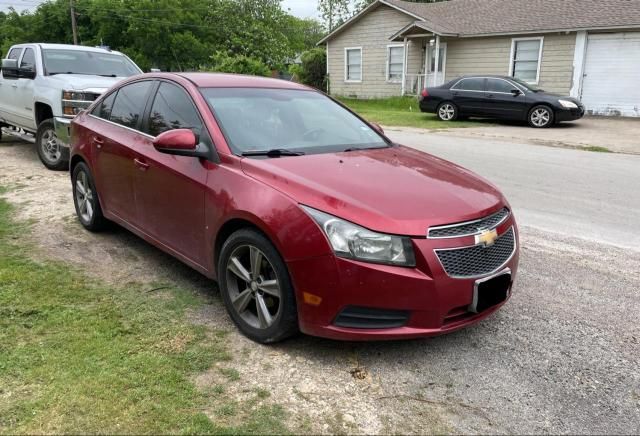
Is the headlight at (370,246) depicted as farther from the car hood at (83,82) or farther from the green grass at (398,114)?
the green grass at (398,114)

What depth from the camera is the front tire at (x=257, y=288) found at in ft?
10.4

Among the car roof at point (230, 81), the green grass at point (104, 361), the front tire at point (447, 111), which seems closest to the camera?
the green grass at point (104, 361)

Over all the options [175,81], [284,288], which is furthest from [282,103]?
[284,288]

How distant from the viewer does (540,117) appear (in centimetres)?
1619

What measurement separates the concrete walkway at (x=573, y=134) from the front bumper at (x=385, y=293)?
36.0 ft

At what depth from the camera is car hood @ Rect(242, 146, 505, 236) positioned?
302 centimetres

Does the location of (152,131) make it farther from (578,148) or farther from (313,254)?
(578,148)

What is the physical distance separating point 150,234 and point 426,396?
8.53ft

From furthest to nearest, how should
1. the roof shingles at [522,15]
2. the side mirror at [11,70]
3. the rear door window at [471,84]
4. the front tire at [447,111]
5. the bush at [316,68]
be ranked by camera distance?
1. the bush at [316,68]
2. the roof shingles at [522,15]
3. the front tire at [447,111]
4. the rear door window at [471,84]
5. the side mirror at [11,70]

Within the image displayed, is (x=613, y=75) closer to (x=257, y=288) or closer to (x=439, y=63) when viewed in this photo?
(x=439, y=63)

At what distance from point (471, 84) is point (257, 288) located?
51.4 ft

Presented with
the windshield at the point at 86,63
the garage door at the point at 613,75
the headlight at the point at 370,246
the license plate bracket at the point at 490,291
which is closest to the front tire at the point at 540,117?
the garage door at the point at 613,75

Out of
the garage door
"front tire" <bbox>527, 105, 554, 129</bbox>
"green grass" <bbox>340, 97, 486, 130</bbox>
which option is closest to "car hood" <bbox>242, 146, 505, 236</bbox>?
"green grass" <bbox>340, 97, 486, 130</bbox>

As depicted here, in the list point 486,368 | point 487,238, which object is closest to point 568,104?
point 487,238
